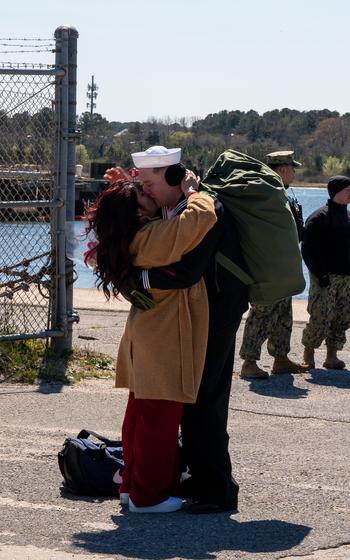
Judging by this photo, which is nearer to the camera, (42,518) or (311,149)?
(42,518)

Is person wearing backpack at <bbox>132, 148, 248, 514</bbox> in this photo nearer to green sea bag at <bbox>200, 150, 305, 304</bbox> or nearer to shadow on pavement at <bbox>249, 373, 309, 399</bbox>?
green sea bag at <bbox>200, 150, 305, 304</bbox>

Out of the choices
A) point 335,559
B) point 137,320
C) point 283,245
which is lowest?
point 335,559

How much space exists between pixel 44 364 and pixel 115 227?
12.1 feet

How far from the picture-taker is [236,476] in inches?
251

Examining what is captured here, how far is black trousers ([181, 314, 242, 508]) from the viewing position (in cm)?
564

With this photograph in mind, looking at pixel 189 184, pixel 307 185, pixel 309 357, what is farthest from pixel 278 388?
pixel 307 185

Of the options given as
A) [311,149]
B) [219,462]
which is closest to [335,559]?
[219,462]

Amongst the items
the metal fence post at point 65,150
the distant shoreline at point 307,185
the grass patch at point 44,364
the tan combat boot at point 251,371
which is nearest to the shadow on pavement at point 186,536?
the grass patch at point 44,364

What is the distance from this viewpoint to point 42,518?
18.1 feet

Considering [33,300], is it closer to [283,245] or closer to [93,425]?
[93,425]

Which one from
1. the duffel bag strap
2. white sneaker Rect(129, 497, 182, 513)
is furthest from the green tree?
white sneaker Rect(129, 497, 182, 513)

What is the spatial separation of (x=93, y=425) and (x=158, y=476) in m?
1.90

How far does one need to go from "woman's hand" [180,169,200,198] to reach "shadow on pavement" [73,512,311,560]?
59.7 inches

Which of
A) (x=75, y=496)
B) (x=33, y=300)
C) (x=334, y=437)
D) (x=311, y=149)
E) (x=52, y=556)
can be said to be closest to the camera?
(x=52, y=556)
